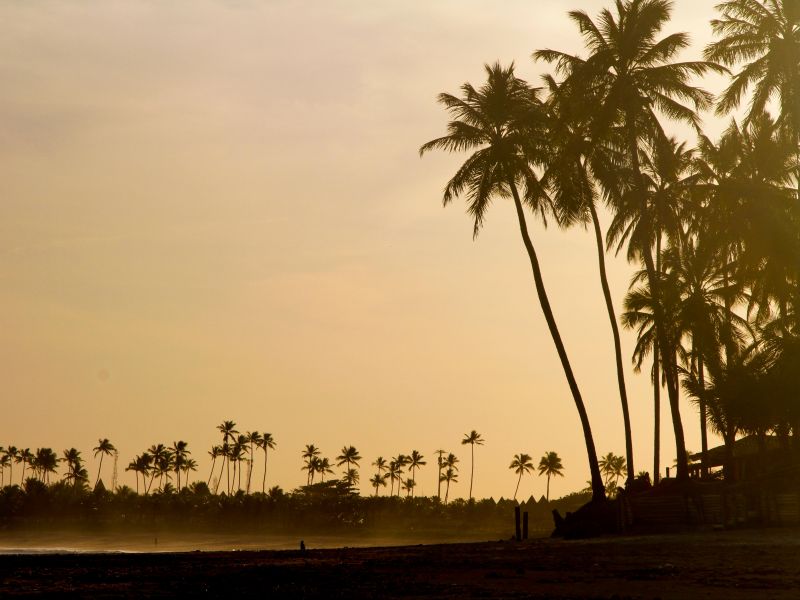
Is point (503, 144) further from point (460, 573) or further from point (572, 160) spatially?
point (460, 573)

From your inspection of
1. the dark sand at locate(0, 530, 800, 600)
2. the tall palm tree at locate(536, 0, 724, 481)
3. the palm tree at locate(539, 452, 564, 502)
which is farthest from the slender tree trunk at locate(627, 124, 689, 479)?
the palm tree at locate(539, 452, 564, 502)

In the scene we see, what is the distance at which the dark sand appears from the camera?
20.0 meters

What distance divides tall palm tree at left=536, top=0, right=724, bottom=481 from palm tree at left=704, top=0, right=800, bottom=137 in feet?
5.93

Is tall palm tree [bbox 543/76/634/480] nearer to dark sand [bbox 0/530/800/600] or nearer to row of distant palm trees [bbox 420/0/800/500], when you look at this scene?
row of distant palm trees [bbox 420/0/800/500]

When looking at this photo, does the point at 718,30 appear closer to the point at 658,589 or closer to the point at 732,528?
the point at 732,528

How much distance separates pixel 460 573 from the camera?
24641 mm

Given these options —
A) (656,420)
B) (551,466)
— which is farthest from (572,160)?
(551,466)

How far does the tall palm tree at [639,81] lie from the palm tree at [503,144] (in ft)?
8.00

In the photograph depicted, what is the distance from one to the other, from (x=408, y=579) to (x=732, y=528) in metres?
20.1

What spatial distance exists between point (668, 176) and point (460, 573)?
29328mm

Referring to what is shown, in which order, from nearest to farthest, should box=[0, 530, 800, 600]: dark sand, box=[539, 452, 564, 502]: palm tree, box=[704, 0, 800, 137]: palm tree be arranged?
box=[0, 530, 800, 600]: dark sand, box=[704, 0, 800, 137]: palm tree, box=[539, 452, 564, 502]: palm tree

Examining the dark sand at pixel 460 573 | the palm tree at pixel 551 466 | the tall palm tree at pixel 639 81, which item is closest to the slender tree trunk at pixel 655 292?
the tall palm tree at pixel 639 81

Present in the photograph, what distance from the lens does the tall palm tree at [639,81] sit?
44.2m

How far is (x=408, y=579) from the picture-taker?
22.9 metres
